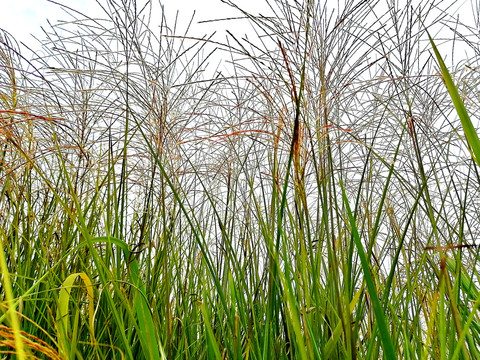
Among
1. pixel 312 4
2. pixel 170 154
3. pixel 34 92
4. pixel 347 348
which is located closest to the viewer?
pixel 347 348

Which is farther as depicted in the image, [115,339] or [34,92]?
[34,92]

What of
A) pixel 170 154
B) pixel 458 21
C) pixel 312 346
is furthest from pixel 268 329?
pixel 458 21

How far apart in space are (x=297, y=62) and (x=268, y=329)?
2.24ft

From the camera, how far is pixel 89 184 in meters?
1.81

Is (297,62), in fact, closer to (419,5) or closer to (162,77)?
(162,77)

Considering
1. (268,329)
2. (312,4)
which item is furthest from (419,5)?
(268,329)

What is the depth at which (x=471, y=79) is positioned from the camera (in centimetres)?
186

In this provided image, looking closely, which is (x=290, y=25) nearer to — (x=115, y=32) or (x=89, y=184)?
(x=115, y=32)

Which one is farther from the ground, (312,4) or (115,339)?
(312,4)

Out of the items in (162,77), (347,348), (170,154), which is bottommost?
(347,348)

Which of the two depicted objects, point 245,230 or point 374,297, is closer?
point 374,297

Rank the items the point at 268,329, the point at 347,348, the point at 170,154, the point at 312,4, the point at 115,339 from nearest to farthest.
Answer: the point at 347,348, the point at 268,329, the point at 312,4, the point at 115,339, the point at 170,154

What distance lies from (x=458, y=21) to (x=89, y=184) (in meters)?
1.56

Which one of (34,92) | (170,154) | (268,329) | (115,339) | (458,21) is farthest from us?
(458,21)
